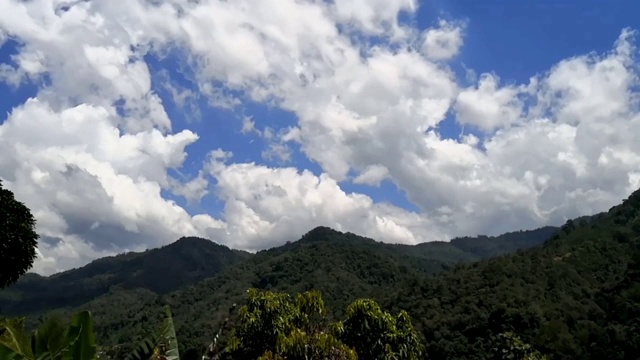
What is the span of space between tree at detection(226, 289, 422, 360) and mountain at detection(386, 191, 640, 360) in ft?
185

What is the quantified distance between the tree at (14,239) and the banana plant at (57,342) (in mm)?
20432

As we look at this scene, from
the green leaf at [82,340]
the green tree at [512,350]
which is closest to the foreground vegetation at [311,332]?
the green leaf at [82,340]

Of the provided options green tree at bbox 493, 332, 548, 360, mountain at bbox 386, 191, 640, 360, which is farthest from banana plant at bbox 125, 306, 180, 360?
mountain at bbox 386, 191, 640, 360

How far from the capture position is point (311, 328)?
43.4ft

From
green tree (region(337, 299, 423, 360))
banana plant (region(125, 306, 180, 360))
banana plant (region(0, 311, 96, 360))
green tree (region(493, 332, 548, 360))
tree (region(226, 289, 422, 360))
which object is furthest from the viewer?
green tree (region(493, 332, 548, 360))

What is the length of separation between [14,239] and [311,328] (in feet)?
59.0

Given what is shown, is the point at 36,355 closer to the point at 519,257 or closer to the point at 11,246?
the point at 11,246

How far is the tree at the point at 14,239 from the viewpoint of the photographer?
2498cm

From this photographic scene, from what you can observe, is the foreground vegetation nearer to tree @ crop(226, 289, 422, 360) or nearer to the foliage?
tree @ crop(226, 289, 422, 360)

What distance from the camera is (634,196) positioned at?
5433 inches

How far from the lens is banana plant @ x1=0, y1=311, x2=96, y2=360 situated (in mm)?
6473

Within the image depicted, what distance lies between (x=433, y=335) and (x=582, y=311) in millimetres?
21152

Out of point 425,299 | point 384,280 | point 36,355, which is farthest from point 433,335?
point 384,280

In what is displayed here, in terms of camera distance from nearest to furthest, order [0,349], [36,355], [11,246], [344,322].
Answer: [0,349], [36,355], [344,322], [11,246]
